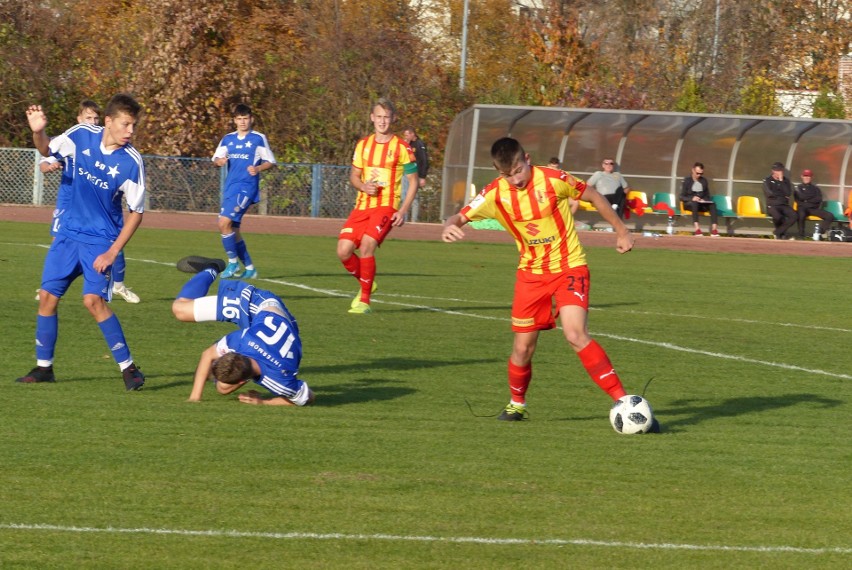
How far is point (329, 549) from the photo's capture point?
5.15 metres

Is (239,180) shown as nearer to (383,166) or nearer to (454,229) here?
(383,166)

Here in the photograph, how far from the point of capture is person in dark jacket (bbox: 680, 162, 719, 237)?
95.6 ft

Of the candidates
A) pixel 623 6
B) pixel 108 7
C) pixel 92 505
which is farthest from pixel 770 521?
pixel 623 6

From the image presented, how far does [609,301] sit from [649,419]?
8156 mm

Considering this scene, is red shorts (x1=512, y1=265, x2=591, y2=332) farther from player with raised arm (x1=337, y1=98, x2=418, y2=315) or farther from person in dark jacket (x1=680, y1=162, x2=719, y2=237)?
person in dark jacket (x1=680, y1=162, x2=719, y2=237)

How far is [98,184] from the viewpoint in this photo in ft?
27.2

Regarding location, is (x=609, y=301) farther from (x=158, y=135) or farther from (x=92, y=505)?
(x=158, y=135)

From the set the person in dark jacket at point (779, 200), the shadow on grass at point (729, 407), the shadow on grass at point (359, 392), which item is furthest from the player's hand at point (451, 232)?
the person in dark jacket at point (779, 200)

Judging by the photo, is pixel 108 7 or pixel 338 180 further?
pixel 108 7

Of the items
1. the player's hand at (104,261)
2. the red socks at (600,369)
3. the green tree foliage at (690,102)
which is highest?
the green tree foliage at (690,102)

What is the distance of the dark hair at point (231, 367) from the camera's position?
7.83 m

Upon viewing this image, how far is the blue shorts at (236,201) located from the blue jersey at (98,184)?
25.2ft

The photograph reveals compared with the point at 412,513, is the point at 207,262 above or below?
above

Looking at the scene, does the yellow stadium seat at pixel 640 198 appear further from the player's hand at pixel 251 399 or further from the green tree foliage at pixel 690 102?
the player's hand at pixel 251 399
